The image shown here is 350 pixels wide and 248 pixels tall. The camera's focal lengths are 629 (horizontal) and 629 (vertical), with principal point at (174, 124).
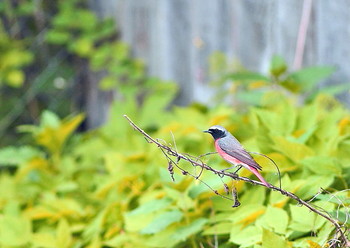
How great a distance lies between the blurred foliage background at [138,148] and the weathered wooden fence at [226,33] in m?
0.13

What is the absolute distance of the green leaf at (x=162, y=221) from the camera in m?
2.07

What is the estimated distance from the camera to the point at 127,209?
260 cm

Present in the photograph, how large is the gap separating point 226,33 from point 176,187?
72.7 inches

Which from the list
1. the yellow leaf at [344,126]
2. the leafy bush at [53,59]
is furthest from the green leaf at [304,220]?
the leafy bush at [53,59]

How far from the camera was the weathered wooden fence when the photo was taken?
10.2ft

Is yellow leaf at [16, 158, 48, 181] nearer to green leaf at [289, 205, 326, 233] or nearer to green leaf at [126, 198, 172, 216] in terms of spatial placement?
green leaf at [126, 198, 172, 216]

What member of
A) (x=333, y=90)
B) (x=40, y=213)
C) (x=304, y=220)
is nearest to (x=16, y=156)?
(x=40, y=213)

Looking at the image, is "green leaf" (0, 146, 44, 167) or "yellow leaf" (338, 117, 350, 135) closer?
"yellow leaf" (338, 117, 350, 135)

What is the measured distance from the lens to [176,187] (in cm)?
225

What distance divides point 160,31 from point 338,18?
65.9 inches

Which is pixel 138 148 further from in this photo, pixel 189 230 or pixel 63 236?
pixel 189 230

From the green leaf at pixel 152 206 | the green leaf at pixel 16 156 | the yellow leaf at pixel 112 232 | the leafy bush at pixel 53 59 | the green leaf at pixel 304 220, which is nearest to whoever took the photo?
the green leaf at pixel 304 220

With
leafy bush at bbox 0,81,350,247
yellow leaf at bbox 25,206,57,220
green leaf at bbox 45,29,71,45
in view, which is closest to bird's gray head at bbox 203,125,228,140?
leafy bush at bbox 0,81,350,247

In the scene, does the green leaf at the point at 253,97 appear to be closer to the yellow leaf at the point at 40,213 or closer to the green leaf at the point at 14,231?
the yellow leaf at the point at 40,213
